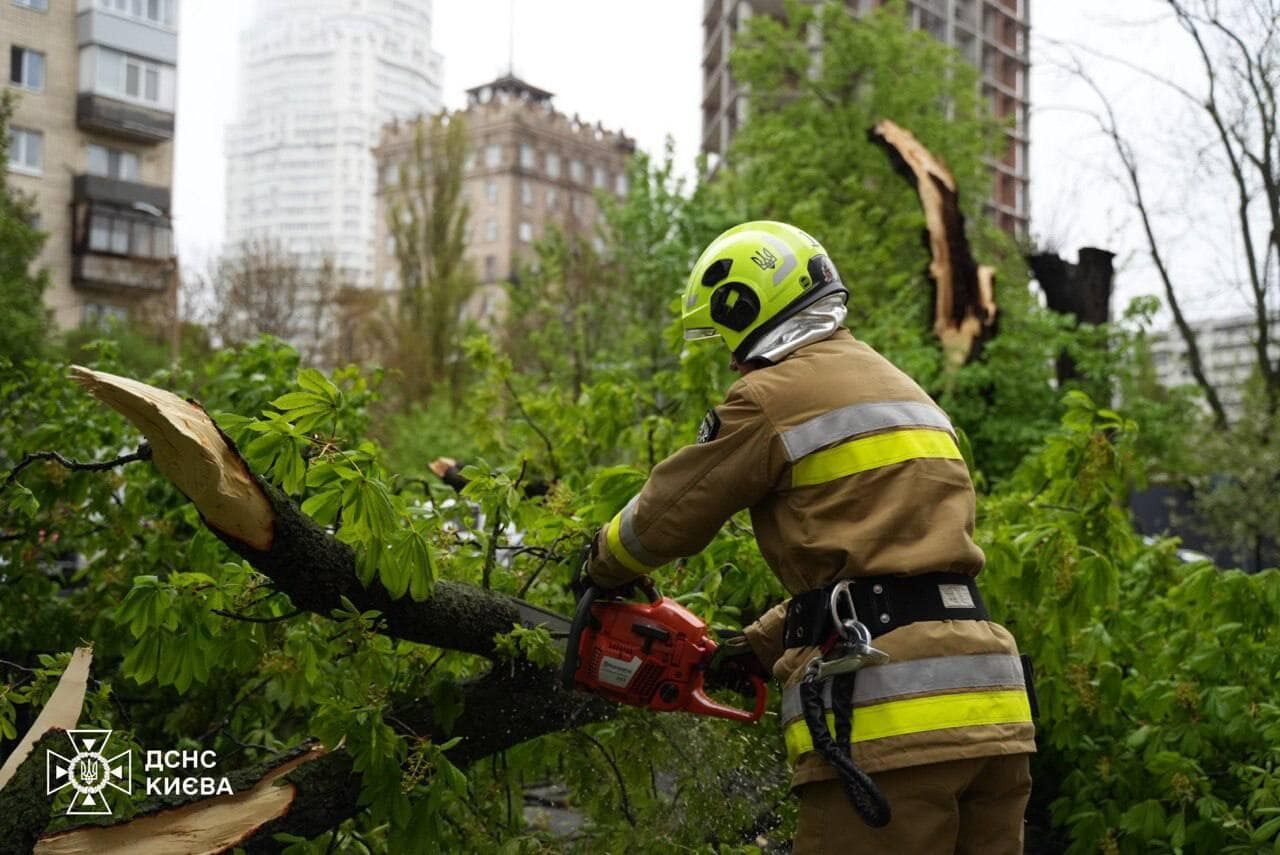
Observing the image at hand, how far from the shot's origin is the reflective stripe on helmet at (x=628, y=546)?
9.41 ft

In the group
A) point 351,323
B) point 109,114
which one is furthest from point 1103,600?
point 351,323

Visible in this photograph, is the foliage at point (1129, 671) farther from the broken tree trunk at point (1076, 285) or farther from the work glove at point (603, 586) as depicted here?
the broken tree trunk at point (1076, 285)

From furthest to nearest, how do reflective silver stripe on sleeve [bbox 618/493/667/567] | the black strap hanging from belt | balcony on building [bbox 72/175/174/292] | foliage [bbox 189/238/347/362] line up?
balcony on building [bbox 72/175/174/292], foliage [bbox 189/238/347/362], reflective silver stripe on sleeve [bbox 618/493/667/567], the black strap hanging from belt

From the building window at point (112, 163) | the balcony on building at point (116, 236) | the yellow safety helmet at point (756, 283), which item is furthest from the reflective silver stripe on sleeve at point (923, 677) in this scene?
the building window at point (112, 163)

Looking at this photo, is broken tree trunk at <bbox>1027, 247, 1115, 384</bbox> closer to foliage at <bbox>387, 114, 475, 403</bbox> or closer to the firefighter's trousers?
Result: the firefighter's trousers

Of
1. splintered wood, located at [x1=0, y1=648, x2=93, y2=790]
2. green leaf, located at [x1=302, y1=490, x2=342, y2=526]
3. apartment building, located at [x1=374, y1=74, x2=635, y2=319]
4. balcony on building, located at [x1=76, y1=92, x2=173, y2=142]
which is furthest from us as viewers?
apartment building, located at [x1=374, y1=74, x2=635, y2=319]

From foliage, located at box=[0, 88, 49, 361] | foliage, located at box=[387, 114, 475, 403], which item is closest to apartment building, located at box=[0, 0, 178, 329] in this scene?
foliage, located at box=[0, 88, 49, 361]

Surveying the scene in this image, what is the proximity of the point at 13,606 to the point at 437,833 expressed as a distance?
2.21 meters

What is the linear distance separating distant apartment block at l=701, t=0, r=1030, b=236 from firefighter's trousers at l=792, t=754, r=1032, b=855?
42.0 metres

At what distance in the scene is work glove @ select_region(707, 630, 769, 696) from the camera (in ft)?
10.4

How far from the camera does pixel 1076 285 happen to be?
12.7 metres

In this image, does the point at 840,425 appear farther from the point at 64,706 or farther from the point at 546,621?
the point at 64,706

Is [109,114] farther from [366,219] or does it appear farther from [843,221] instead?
[366,219]

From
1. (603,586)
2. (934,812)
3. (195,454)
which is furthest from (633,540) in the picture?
(195,454)
